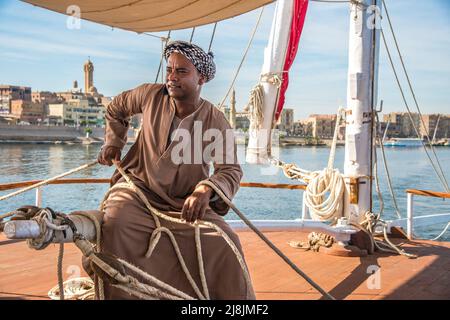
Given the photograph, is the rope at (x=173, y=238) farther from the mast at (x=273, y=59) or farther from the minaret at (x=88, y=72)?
the minaret at (x=88, y=72)

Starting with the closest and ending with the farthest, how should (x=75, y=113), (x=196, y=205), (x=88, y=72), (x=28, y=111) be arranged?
(x=196, y=205), (x=88, y=72), (x=28, y=111), (x=75, y=113)

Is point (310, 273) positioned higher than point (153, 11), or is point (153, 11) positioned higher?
point (153, 11)

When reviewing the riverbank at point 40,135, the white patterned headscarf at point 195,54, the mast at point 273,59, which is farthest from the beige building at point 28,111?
the white patterned headscarf at point 195,54

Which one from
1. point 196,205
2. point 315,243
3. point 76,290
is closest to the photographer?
point 196,205

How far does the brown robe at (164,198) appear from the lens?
2.02 meters

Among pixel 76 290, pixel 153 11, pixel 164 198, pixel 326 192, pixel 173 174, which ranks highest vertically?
pixel 153 11

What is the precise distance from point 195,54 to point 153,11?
0.99m

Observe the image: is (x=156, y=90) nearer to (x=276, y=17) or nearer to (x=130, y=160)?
(x=130, y=160)

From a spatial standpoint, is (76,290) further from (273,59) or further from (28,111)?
(28,111)

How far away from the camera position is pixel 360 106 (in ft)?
15.2

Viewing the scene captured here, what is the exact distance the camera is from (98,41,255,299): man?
2.04 metres

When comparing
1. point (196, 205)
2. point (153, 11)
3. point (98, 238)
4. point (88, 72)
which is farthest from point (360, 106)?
point (88, 72)

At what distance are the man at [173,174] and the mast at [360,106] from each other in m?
2.66

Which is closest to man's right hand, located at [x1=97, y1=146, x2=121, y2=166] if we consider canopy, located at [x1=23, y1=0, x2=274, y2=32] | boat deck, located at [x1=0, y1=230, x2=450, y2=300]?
canopy, located at [x1=23, y1=0, x2=274, y2=32]
